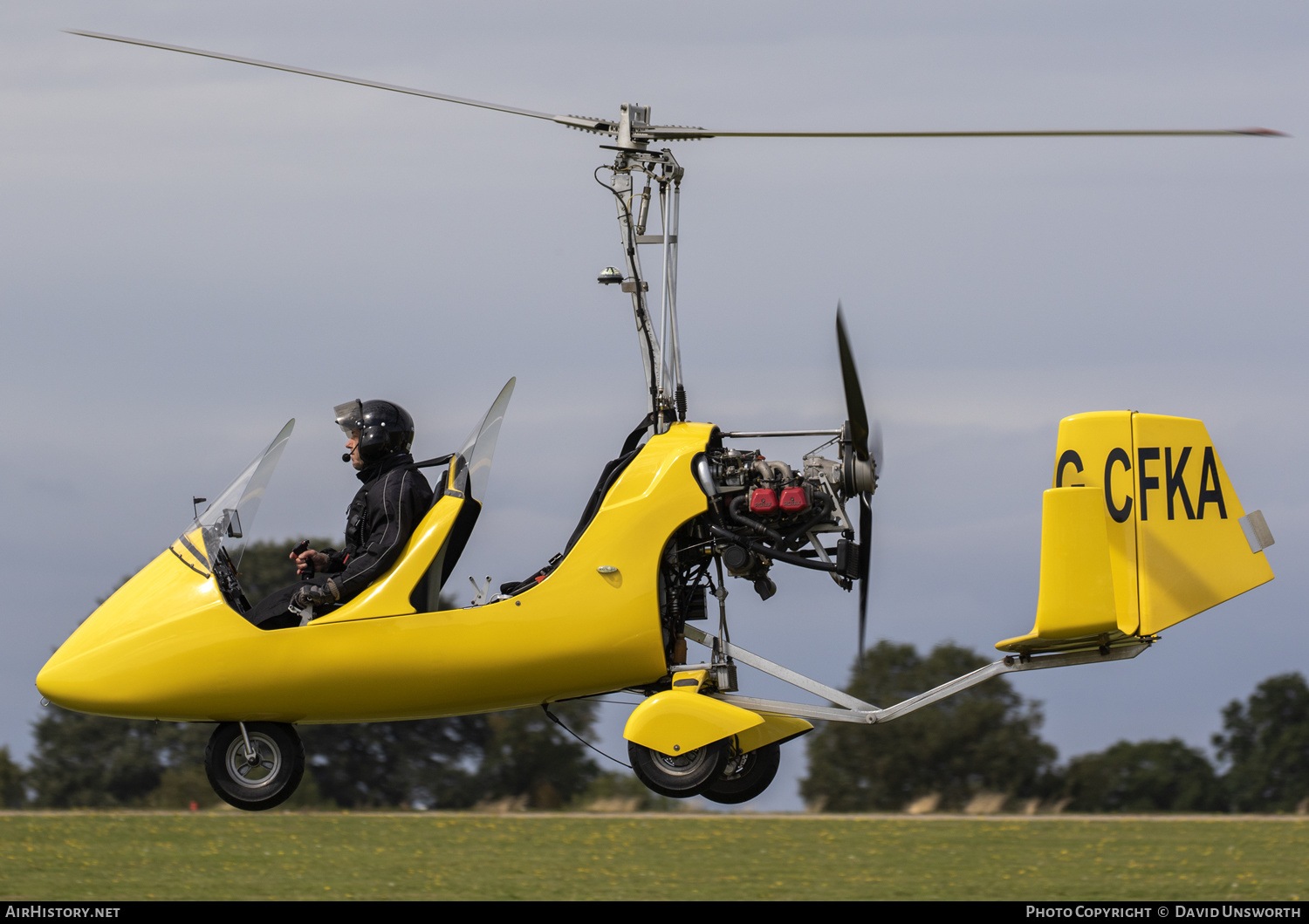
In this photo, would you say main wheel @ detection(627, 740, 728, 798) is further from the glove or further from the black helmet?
the black helmet

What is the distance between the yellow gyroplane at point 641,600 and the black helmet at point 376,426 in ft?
1.59

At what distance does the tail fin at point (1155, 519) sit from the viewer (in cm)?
903

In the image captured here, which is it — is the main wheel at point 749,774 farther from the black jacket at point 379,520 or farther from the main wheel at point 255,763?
the main wheel at point 255,763

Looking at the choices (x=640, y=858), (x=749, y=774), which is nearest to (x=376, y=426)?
(x=749, y=774)

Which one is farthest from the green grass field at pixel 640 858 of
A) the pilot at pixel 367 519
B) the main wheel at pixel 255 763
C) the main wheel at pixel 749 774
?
the pilot at pixel 367 519

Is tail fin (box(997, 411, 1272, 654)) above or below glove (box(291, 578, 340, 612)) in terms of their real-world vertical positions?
above

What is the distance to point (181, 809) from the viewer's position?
5378 centimetres

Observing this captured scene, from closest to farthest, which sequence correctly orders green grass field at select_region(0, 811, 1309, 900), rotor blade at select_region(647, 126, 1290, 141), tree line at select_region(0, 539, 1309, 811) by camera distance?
1. rotor blade at select_region(647, 126, 1290, 141)
2. green grass field at select_region(0, 811, 1309, 900)
3. tree line at select_region(0, 539, 1309, 811)

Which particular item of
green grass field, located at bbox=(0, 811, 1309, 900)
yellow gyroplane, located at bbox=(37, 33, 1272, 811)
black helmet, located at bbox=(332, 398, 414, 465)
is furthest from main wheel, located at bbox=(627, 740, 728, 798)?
green grass field, located at bbox=(0, 811, 1309, 900)

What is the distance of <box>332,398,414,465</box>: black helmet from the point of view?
31.7 ft

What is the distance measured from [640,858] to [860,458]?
40842mm

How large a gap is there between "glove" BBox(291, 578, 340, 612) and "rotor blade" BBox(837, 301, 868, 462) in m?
3.34
